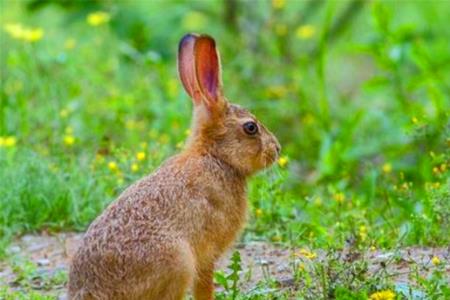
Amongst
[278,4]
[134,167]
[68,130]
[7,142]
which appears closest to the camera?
[134,167]

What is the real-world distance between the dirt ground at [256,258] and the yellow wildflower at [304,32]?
13.8 ft

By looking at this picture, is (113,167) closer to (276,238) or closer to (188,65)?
(276,238)

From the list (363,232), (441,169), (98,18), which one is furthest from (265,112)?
(363,232)

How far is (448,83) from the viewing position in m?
10.5

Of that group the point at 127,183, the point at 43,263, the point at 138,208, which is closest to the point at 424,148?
the point at 127,183

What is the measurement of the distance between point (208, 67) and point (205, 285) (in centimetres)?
103

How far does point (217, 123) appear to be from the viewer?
638 cm

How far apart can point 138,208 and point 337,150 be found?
123 inches

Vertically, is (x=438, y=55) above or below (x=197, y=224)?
above

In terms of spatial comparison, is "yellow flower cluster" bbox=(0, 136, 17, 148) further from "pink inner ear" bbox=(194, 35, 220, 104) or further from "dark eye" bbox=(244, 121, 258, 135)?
"dark eye" bbox=(244, 121, 258, 135)

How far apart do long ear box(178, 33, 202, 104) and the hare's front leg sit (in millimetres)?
834

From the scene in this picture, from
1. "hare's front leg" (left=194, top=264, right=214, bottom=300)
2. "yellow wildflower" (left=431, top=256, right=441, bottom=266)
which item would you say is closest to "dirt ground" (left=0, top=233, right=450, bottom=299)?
"yellow wildflower" (left=431, top=256, right=441, bottom=266)

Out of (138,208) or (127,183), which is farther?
(127,183)

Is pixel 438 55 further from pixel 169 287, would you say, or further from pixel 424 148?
pixel 169 287
